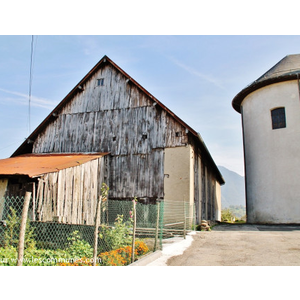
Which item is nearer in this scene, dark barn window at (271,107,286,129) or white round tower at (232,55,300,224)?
white round tower at (232,55,300,224)

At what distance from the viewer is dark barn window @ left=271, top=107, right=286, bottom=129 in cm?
1870

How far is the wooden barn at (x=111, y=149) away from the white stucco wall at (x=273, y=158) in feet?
14.0

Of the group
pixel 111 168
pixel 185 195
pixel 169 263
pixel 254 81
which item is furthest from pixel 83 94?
pixel 169 263

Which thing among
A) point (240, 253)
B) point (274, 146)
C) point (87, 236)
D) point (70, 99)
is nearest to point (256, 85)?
point (274, 146)

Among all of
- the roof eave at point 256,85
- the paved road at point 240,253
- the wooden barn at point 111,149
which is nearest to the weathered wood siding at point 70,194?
the wooden barn at point 111,149

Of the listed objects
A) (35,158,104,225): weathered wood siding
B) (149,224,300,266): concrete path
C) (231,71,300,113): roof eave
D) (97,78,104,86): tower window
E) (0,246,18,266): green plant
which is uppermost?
(231,71,300,113): roof eave

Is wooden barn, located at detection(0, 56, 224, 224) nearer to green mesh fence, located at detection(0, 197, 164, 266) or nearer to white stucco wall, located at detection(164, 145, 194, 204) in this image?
white stucco wall, located at detection(164, 145, 194, 204)

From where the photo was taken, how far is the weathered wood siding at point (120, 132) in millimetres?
15484

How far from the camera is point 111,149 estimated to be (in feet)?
54.2

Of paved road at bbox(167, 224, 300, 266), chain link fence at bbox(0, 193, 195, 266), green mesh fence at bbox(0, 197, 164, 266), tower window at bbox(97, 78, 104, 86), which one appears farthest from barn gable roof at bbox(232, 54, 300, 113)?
green mesh fence at bbox(0, 197, 164, 266)

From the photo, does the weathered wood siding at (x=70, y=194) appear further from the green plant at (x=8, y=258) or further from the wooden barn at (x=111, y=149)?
the green plant at (x=8, y=258)

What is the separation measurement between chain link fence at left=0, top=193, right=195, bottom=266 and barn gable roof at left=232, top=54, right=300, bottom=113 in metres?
10.2

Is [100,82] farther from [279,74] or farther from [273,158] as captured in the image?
[273,158]
